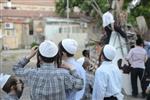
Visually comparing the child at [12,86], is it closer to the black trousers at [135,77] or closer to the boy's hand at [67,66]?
the boy's hand at [67,66]

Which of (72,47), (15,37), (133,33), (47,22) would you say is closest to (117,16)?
(133,33)

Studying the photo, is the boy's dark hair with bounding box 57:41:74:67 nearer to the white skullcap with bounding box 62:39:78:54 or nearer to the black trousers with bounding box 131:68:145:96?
the white skullcap with bounding box 62:39:78:54

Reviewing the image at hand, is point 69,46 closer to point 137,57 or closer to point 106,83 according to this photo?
point 106,83

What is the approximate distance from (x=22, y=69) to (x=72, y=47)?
0.74m

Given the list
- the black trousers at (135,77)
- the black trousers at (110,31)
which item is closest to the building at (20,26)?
the black trousers at (135,77)

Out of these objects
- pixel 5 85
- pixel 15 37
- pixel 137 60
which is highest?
pixel 5 85

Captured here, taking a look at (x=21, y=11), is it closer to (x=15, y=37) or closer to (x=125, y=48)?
(x=15, y=37)

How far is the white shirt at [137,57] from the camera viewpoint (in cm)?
1241

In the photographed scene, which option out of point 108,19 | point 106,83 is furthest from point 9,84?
point 108,19

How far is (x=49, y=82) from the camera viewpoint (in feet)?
18.2

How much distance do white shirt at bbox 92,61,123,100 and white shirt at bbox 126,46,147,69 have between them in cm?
560

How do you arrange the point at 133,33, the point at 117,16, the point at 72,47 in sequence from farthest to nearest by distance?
1. the point at 133,33
2. the point at 117,16
3. the point at 72,47

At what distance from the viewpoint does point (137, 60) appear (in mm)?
12641

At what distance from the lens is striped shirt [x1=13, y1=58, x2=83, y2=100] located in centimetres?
552
